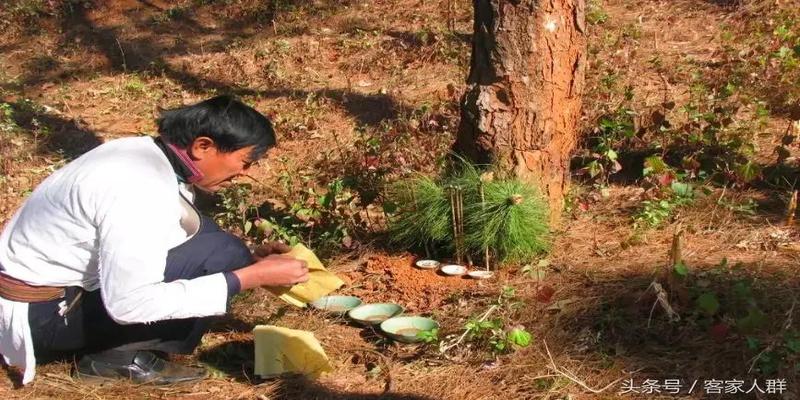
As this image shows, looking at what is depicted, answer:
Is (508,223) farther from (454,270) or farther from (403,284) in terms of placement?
(403,284)

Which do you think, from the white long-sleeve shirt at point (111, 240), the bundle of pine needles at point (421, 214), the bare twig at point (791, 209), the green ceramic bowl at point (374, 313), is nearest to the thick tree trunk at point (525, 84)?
the bundle of pine needles at point (421, 214)

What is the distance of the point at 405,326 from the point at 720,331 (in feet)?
3.98

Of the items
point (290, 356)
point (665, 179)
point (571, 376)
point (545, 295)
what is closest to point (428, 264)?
point (545, 295)

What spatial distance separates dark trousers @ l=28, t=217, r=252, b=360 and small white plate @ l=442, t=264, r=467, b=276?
1.14 meters

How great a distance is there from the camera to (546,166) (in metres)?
4.25

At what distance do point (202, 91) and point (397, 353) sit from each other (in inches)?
189

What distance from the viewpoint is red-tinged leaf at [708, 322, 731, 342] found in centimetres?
294

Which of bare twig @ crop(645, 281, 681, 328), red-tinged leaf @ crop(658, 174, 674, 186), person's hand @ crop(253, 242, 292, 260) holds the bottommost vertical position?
bare twig @ crop(645, 281, 681, 328)

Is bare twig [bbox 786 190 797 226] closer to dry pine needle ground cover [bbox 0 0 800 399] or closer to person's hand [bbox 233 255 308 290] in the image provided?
dry pine needle ground cover [bbox 0 0 800 399]

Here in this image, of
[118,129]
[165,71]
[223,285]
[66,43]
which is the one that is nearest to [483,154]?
[223,285]

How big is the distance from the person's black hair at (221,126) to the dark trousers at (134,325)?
0.41m

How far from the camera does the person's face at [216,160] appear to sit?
2781mm

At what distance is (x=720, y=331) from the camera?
294 centimetres

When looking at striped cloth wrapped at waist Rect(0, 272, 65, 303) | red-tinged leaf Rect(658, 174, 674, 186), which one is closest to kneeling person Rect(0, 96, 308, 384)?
striped cloth wrapped at waist Rect(0, 272, 65, 303)
